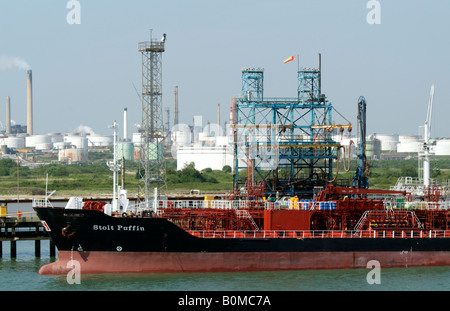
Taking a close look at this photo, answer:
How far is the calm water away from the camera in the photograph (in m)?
38.6

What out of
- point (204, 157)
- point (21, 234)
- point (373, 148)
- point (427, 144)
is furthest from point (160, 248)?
point (373, 148)

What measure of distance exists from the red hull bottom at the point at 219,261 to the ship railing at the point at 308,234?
114cm

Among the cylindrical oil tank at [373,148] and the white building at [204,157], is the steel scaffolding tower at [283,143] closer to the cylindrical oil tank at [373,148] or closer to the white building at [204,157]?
the white building at [204,157]

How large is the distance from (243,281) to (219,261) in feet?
8.46

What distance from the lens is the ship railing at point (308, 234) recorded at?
43375mm

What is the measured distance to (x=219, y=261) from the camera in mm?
42281

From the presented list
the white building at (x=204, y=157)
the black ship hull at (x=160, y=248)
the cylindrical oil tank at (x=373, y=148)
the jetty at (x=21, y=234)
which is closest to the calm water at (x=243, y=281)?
the black ship hull at (x=160, y=248)

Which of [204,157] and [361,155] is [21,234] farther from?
[204,157]

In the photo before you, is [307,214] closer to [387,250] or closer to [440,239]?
[387,250]

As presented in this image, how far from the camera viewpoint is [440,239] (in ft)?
148

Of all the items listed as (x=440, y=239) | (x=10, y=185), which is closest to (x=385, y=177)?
(x=10, y=185)

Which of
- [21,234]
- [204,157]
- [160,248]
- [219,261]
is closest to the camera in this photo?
[160,248]

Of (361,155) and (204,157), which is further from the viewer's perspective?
(204,157)
